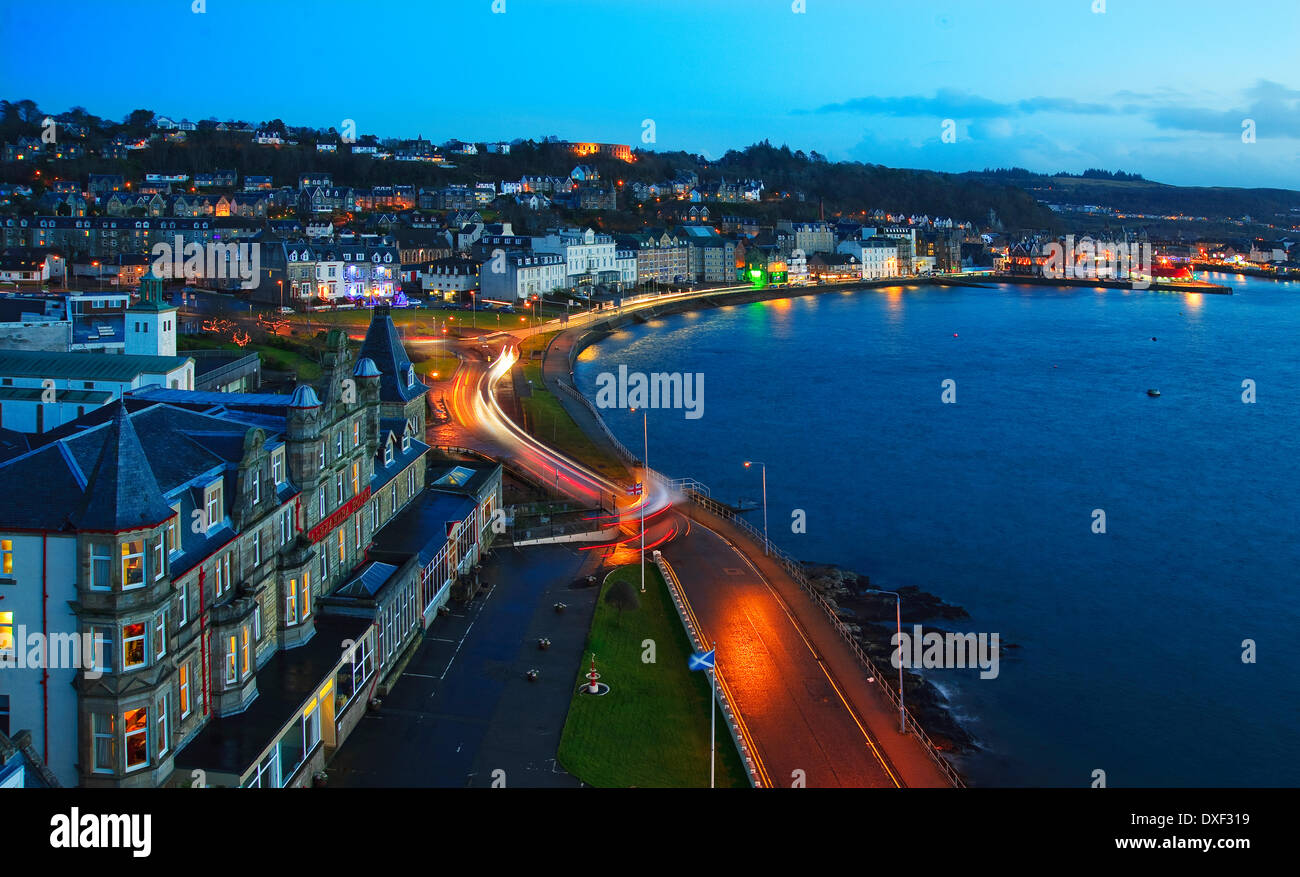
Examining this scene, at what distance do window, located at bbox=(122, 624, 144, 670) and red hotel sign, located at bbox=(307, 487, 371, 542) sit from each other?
504 centimetres

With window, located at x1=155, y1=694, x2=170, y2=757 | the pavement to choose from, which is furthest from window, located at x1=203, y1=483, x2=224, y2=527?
the pavement

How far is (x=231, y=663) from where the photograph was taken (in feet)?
48.7

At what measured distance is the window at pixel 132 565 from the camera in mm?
12930

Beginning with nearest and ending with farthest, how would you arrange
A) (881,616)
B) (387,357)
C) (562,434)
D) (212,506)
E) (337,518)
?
(212,506)
(337,518)
(881,616)
(387,357)
(562,434)

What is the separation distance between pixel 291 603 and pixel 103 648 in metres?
4.33

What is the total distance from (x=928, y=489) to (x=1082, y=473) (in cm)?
662

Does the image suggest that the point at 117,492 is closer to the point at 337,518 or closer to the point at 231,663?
the point at 231,663

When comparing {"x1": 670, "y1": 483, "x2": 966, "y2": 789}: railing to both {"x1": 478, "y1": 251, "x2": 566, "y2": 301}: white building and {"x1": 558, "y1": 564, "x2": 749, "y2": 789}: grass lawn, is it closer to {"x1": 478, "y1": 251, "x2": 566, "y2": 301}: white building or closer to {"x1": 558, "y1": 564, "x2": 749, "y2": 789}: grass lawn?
{"x1": 558, "y1": 564, "x2": 749, "y2": 789}: grass lawn

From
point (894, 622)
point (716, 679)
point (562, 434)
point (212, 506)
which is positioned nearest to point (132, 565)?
point (212, 506)

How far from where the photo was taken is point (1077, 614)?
1097 inches

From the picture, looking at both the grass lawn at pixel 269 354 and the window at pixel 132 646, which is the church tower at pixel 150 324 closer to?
the grass lawn at pixel 269 354

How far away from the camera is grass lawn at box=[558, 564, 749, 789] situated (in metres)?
16.7

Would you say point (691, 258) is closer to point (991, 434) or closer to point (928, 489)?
point (991, 434)

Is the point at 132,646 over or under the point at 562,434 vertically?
under
